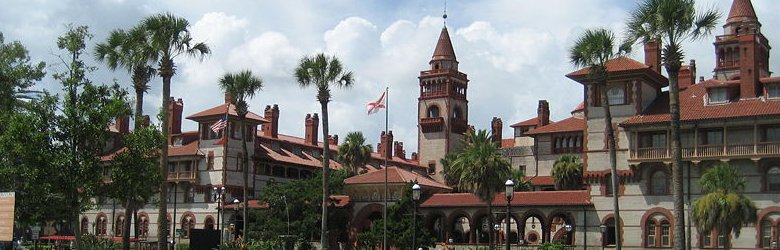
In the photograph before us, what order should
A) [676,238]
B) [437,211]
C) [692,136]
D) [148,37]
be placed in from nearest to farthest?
[676,238] < [148,37] < [692,136] < [437,211]

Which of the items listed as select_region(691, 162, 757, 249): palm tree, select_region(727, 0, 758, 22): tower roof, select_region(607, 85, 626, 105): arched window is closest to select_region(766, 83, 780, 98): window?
select_region(691, 162, 757, 249): palm tree

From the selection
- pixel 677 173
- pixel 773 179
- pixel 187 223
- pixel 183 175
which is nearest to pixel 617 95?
pixel 773 179

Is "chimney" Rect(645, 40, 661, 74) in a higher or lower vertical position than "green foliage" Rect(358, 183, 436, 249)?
higher

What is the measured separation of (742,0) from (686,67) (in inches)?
776

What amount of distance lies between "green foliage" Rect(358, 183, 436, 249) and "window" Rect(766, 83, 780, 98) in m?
23.4

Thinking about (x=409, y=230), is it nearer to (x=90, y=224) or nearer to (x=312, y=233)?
(x=312, y=233)

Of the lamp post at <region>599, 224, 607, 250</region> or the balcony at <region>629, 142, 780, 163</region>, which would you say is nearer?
the balcony at <region>629, 142, 780, 163</region>

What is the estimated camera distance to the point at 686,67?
67812 millimetres

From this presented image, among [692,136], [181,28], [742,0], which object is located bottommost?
[692,136]

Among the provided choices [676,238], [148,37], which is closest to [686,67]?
[676,238]

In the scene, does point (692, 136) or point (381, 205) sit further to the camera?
point (381, 205)

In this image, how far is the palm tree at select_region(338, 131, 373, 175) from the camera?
3812 inches

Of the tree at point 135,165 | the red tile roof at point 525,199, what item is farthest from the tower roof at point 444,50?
the tree at point 135,165

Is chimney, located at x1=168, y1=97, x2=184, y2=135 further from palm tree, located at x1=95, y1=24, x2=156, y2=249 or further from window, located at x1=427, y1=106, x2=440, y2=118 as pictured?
palm tree, located at x1=95, y1=24, x2=156, y2=249
